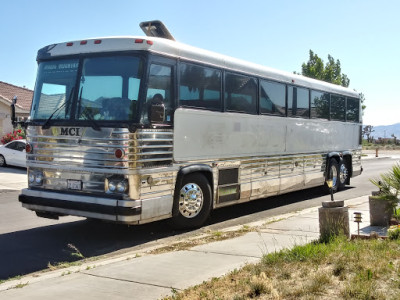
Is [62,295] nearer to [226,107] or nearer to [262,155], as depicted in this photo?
[226,107]

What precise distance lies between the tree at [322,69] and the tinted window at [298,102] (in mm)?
31490

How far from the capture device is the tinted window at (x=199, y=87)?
350 inches

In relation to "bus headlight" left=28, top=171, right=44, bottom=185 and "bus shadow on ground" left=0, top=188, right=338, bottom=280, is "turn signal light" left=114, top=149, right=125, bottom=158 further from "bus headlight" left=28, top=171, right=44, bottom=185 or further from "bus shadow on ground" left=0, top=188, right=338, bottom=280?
"bus headlight" left=28, top=171, right=44, bottom=185

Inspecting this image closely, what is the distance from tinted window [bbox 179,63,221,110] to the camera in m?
8.88

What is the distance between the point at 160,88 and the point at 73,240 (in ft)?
9.78

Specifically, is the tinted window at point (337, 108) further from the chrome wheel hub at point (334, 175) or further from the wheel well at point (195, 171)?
the wheel well at point (195, 171)

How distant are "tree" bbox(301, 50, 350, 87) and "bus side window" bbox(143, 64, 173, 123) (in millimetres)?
37197

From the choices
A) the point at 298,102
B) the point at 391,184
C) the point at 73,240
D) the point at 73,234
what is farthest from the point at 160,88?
the point at 298,102

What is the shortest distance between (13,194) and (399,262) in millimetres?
12052

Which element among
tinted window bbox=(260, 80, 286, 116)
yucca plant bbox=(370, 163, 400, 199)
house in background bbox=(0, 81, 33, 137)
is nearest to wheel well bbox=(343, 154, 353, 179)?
tinted window bbox=(260, 80, 286, 116)

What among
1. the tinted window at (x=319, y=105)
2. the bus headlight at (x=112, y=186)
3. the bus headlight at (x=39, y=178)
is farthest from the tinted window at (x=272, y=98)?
the bus headlight at (x=39, y=178)

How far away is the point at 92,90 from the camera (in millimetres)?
8164

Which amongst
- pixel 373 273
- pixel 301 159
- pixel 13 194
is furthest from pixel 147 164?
pixel 13 194

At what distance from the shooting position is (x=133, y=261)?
21.4 feet
